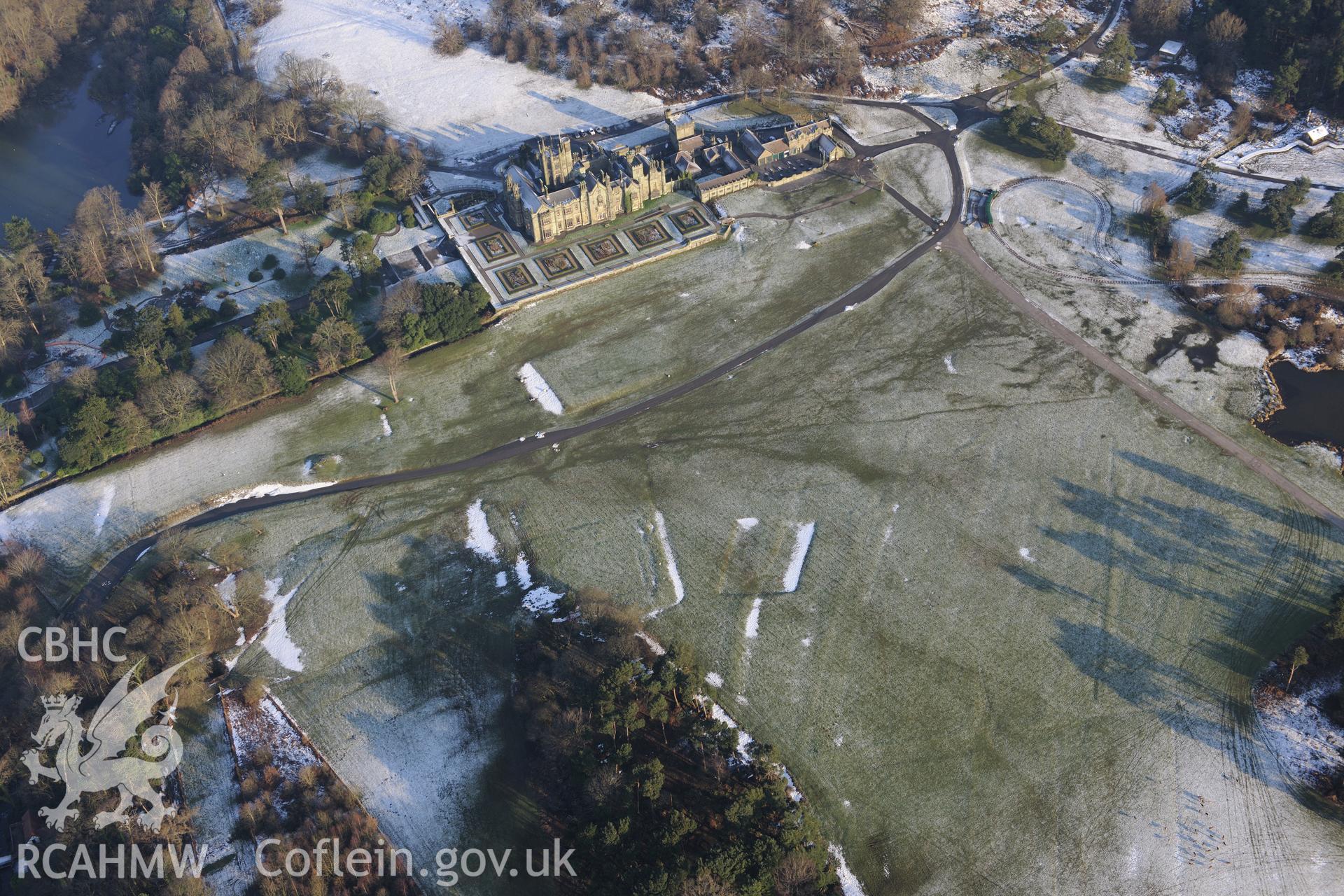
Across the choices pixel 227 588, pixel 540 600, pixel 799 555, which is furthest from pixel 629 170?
pixel 227 588

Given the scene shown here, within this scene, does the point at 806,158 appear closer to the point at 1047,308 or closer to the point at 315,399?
the point at 1047,308

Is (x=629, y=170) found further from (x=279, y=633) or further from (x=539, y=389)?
(x=279, y=633)

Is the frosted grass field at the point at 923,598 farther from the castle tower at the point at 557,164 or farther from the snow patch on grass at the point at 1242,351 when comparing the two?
the castle tower at the point at 557,164

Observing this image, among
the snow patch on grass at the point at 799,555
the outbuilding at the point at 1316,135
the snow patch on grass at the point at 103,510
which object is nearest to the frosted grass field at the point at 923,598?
the snow patch on grass at the point at 799,555

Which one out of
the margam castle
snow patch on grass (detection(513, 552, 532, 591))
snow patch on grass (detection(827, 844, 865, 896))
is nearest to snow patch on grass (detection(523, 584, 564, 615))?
snow patch on grass (detection(513, 552, 532, 591))

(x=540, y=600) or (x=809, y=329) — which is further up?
(x=809, y=329)

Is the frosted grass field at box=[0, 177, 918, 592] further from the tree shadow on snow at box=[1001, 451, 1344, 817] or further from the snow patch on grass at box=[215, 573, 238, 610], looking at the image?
the tree shadow on snow at box=[1001, 451, 1344, 817]

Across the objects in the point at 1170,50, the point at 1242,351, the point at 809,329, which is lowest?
the point at 809,329
